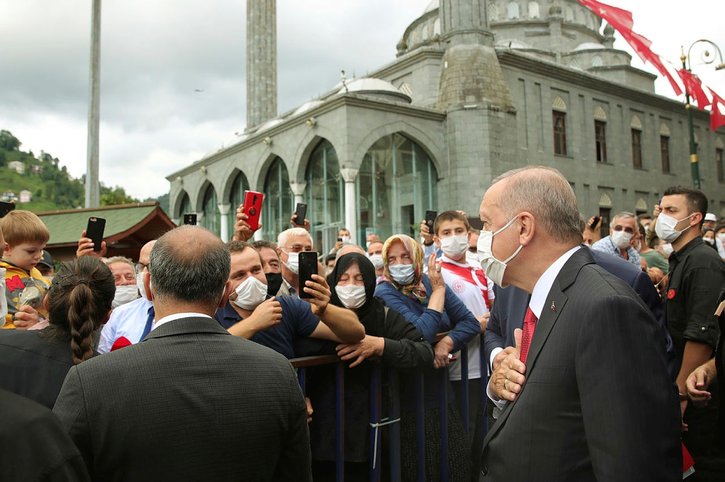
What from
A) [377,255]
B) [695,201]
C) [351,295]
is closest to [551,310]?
[351,295]

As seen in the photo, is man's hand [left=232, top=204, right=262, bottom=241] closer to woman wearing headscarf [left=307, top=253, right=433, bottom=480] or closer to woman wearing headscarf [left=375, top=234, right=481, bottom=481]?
woman wearing headscarf [left=307, top=253, right=433, bottom=480]

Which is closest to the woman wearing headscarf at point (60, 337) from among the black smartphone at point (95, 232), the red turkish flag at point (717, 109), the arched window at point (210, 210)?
the black smartphone at point (95, 232)

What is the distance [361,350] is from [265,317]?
0.76 meters

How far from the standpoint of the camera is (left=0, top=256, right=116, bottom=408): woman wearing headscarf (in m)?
2.29

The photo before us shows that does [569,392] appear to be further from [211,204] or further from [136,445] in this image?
[211,204]

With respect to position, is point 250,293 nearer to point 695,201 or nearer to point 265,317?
point 265,317

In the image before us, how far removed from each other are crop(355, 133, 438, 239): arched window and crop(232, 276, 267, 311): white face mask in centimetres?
1969

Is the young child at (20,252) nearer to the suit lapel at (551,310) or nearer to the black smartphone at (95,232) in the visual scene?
the black smartphone at (95,232)

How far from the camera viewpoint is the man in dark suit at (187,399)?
1.78m

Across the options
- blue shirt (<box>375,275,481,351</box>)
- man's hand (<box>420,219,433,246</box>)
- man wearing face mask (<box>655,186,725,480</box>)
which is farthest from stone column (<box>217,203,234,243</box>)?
man wearing face mask (<box>655,186,725,480</box>)

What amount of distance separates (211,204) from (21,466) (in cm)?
3501

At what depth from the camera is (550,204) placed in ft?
7.14

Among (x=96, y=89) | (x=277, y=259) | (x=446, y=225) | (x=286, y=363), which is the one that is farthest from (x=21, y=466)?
(x=96, y=89)

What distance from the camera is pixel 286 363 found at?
2102 millimetres
